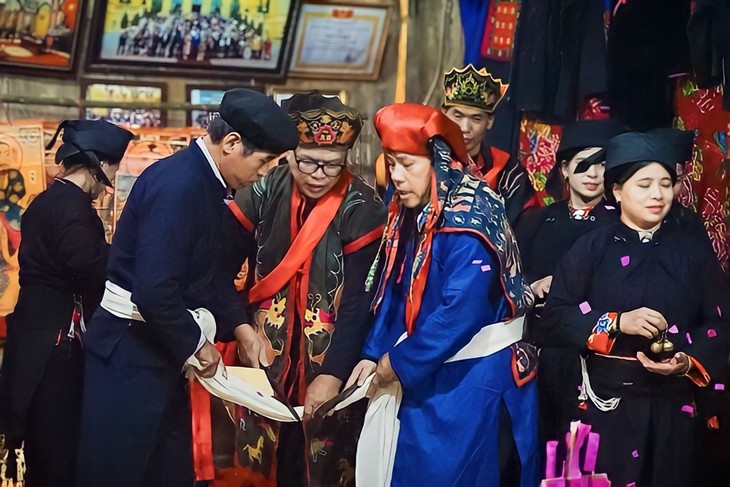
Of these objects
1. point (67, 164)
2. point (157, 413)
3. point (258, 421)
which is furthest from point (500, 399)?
point (67, 164)

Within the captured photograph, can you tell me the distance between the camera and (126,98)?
2543mm

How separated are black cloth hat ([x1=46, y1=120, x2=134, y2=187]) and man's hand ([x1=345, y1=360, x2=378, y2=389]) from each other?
0.77 metres

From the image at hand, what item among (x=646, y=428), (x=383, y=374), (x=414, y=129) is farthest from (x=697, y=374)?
(x=414, y=129)

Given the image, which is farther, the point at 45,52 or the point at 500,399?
the point at 45,52

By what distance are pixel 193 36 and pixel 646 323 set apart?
1.34 m

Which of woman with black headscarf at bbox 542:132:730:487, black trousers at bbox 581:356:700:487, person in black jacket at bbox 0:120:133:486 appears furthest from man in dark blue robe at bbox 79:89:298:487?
black trousers at bbox 581:356:700:487

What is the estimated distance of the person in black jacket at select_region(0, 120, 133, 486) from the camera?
8.18ft

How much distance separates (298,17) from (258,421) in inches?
A: 41.3

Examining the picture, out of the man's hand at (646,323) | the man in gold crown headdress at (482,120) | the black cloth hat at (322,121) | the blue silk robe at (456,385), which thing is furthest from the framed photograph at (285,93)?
the man's hand at (646,323)

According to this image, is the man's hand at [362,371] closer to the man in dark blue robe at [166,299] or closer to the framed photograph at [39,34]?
the man in dark blue robe at [166,299]

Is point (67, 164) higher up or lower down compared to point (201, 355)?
higher up

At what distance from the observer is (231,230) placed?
252 centimetres

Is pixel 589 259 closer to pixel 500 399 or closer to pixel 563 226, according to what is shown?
pixel 563 226

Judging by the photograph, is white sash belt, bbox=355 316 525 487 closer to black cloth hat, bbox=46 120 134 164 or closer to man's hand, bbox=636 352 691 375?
man's hand, bbox=636 352 691 375
